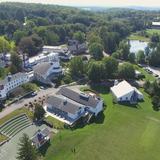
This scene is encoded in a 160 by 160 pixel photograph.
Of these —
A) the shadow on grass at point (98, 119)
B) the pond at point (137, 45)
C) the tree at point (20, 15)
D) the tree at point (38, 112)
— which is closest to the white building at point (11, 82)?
the tree at point (38, 112)

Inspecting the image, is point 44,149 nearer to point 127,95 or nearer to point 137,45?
point 127,95

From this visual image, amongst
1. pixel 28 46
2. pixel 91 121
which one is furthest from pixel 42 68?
pixel 28 46

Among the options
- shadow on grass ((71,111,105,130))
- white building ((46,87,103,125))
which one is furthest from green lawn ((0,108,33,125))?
shadow on grass ((71,111,105,130))

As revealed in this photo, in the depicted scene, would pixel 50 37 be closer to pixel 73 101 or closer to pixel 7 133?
pixel 73 101

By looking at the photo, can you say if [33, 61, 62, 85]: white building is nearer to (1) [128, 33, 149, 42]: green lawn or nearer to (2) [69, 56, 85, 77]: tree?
(2) [69, 56, 85, 77]: tree

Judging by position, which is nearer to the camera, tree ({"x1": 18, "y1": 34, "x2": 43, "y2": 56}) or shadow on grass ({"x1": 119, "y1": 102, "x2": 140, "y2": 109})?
shadow on grass ({"x1": 119, "y1": 102, "x2": 140, "y2": 109})

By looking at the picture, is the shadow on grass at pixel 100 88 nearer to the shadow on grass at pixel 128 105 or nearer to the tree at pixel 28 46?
the shadow on grass at pixel 128 105
